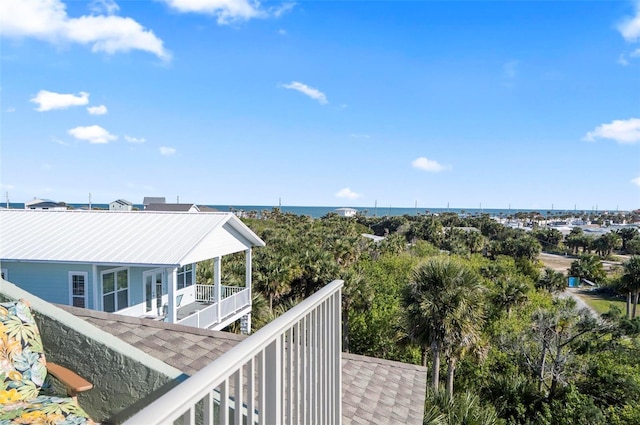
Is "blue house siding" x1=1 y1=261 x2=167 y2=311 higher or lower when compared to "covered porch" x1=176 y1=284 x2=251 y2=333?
higher

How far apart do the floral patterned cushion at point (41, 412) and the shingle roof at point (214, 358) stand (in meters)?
1.63

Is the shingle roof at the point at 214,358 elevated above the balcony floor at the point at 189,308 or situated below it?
above

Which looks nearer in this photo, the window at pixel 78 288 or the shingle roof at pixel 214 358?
the shingle roof at pixel 214 358

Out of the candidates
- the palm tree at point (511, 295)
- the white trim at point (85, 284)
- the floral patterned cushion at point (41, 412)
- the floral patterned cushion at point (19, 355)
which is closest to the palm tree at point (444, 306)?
the white trim at point (85, 284)

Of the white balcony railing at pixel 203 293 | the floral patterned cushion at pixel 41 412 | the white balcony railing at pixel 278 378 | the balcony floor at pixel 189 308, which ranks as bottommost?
the balcony floor at pixel 189 308

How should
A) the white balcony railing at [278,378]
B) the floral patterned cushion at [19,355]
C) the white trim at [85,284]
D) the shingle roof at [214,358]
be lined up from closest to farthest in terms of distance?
1. the white balcony railing at [278,378]
2. the floral patterned cushion at [19,355]
3. the shingle roof at [214,358]
4. the white trim at [85,284]

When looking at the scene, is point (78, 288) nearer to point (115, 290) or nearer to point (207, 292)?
point (115, 290)

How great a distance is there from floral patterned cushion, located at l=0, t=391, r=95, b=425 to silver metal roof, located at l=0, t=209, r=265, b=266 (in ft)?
29.2

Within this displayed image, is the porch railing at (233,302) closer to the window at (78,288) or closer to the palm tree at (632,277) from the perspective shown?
the window at (78,288)

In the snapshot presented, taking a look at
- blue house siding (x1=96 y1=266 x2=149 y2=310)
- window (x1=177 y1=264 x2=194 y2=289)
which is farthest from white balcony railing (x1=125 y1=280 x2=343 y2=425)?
window (x1=177 y1=264 x2=194 y2=289)

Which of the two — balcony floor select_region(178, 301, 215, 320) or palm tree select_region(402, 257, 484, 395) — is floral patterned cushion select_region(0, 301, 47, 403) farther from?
palm tree select_region(402, 257, 484, 395)

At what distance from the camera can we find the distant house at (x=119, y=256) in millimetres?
11266

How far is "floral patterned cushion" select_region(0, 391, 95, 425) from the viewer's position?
6.12ft

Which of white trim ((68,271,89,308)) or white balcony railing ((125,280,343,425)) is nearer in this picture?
white balcony railing ((125,280,343,425))
